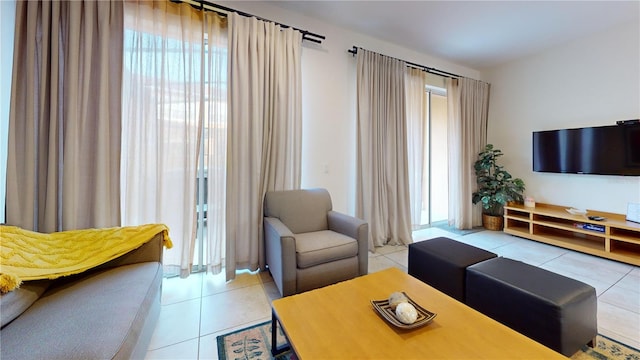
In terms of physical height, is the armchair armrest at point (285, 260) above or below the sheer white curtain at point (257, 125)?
below

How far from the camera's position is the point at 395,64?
330 centimetres

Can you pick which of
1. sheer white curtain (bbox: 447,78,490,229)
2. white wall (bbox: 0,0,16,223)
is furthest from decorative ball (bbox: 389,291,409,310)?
sheer white curtain (bbox: 447,78,490,229)

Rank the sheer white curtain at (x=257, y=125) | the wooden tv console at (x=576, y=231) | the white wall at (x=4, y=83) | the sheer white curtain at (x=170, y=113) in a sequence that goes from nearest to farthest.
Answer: the white wall at (x=4, y=83), the sheer white curtain at (x=170, y=113), the sheer white curtain at (x=257, y=125), the wooden tv console at (x=576, y=231)

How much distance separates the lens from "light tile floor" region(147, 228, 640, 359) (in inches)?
60.9

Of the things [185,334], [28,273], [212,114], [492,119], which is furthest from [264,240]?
[492,119]

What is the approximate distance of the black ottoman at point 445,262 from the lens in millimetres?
1788

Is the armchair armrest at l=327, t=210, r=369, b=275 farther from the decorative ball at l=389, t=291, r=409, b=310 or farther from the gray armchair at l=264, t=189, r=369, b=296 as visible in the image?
the decorative ball at l=389, t=291, r=409, b=310

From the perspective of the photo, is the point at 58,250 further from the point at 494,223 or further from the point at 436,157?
the point at 494,223

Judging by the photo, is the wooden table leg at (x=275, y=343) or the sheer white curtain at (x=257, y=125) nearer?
the wooden table leg at (x=275, y=343)

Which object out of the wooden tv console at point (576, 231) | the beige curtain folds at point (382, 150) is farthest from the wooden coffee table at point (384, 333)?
the wooden tv console at point (576, 231)

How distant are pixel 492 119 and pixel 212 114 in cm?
451

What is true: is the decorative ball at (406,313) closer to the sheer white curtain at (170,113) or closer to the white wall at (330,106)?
the sheer white curtain at (170,113)

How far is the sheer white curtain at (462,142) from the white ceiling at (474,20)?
2.20ft

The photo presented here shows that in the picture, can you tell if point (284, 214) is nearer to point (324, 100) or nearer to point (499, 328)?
point (324, 100)
